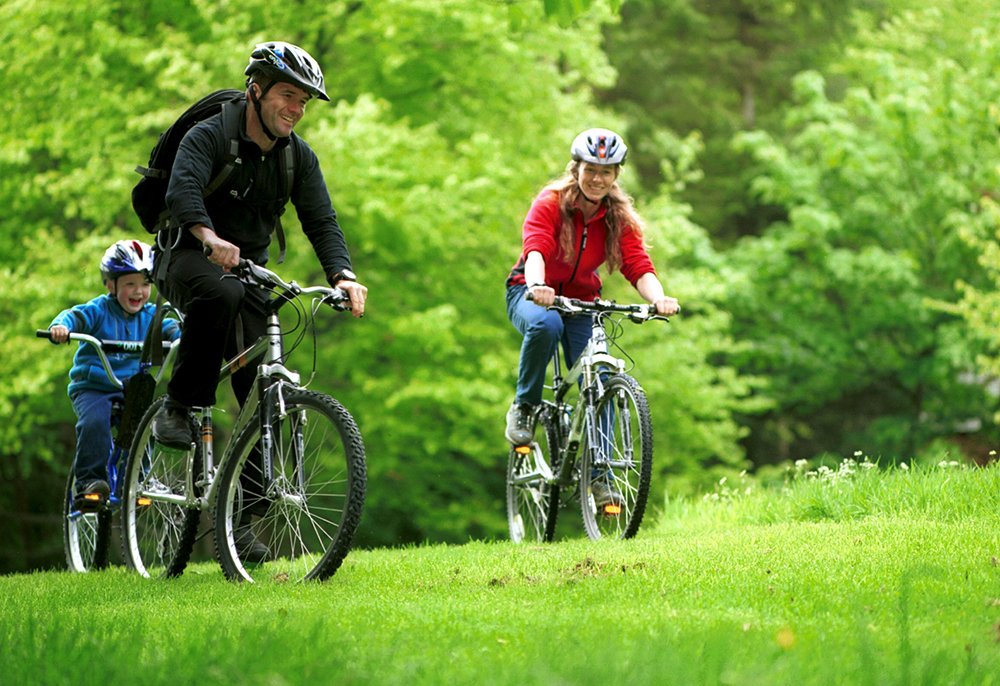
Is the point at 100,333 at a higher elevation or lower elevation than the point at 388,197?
lower

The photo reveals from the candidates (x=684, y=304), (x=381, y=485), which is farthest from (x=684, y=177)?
(x=381, y=485)

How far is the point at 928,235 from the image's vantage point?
24.7 m

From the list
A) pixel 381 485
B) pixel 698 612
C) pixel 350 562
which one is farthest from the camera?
pixel 381 485

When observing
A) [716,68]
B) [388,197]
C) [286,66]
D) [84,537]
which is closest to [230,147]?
[286,66]

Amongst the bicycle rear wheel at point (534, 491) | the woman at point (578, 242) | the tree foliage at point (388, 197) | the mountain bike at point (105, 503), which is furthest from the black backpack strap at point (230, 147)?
the tree foliage at point (388, 197)

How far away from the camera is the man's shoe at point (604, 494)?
7.14 meters

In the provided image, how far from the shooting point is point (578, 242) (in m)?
7.56

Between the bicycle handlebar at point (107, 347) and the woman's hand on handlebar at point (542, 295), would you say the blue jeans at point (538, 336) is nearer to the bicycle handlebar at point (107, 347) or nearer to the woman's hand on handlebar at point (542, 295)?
the woman's hand on handlebar at point (542, 295)

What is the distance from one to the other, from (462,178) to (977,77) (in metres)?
10.9

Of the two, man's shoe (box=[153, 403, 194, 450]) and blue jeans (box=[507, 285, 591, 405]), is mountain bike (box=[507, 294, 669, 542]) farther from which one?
man's shoe (box=[153, 403, 194, 450])

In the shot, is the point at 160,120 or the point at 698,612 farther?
the point at 160,120

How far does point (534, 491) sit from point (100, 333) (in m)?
2.78

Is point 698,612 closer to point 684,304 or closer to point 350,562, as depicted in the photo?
point 350,562

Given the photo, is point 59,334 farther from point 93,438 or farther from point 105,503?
point 105,503
